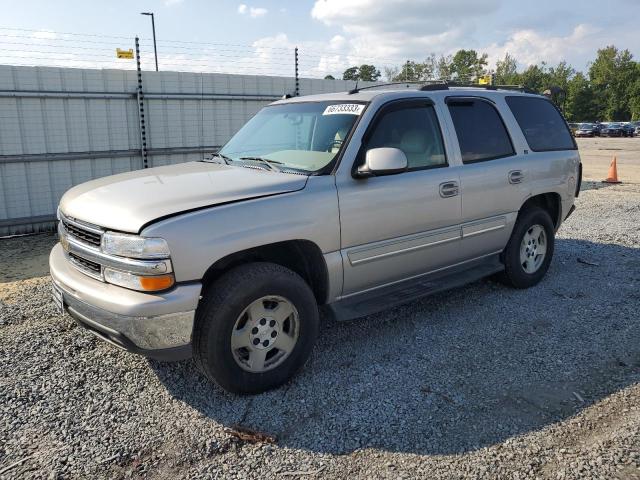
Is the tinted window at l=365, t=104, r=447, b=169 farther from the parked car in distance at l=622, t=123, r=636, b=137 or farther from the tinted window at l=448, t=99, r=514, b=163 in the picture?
the parked car in distance at l=622, t=123, r=636, b=137

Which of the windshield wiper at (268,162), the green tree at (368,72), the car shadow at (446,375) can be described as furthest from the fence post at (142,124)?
the green tree at (368,72)

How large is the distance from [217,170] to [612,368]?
128 inches

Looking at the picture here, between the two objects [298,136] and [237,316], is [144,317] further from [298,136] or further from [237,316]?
[298,136]

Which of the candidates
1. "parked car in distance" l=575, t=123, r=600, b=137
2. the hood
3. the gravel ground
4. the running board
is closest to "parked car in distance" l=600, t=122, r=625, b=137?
"parked car in distance" l=575, t=123, r=600, b=137

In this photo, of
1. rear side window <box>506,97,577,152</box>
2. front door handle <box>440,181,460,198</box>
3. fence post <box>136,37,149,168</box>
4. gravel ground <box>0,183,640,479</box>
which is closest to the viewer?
gravel ground <box>0,183,640,479</box>

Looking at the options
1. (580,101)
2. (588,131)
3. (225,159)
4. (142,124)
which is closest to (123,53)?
(142,124)

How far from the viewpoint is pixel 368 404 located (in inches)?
129

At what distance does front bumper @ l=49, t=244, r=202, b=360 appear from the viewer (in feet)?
9.52

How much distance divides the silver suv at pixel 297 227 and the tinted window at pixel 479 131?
0.02 m

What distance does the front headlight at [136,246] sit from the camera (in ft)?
9.49

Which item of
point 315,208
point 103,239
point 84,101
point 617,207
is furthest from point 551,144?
point 84,101

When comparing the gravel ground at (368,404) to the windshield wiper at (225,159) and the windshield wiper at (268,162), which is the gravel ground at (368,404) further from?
the windshield wiper at (225,159)

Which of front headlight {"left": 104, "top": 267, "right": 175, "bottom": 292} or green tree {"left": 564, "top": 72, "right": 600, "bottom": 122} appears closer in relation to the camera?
front headlight {"left": 104, "top": 267, "right": 175, "bottom": 292}

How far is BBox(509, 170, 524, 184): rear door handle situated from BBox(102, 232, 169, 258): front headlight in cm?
342
